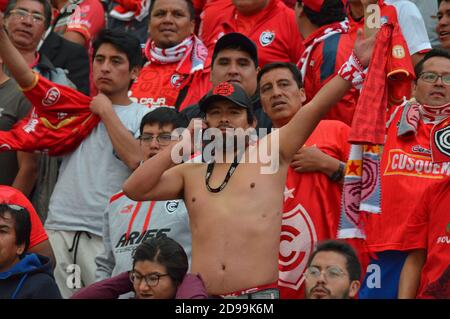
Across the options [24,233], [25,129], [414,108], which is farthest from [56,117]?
[414,108]

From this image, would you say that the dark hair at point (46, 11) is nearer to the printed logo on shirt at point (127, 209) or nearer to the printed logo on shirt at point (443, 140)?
the printed logo on shirt at point (127, 209)

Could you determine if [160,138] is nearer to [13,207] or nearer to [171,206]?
[171,206]

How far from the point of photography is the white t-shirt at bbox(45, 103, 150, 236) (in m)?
7.88

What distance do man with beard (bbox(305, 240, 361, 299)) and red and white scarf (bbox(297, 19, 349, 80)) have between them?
2.70 m

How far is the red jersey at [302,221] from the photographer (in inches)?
271

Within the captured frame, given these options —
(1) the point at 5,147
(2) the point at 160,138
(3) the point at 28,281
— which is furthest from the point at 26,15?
(3) the point at 28,281

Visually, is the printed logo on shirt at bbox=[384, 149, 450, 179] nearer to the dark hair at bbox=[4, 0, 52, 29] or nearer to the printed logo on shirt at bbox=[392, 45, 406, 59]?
the printed logo on shirt at bbox=[392, 45, 406, 59]

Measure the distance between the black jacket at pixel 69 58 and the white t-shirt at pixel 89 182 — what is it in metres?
1.50

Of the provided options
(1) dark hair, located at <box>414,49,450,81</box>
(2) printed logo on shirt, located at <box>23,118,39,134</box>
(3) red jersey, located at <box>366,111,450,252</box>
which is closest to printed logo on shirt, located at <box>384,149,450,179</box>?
(3) red jersey, located at <box>366,111,450,252</box>

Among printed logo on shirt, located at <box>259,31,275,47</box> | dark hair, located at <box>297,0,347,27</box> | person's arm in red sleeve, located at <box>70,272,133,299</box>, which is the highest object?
dark hair, located at <box>297,0,347,27</box>

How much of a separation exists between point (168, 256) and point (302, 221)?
1185mm

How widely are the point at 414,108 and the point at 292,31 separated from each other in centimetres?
215

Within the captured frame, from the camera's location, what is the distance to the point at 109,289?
6.30 meters

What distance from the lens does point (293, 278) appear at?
6887mm
